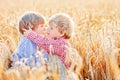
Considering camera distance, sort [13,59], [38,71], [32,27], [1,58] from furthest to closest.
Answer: [32,27]
[13,59]
[1,58]
[38,71]

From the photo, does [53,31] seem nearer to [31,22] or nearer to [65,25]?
[65,25]

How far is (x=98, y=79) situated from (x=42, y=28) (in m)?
0.59

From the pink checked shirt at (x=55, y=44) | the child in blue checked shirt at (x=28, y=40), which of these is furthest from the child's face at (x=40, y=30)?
the pink checked shirt at (x=55, y=44)

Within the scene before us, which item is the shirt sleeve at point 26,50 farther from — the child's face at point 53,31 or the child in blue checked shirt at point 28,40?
the child's face at point 53,31

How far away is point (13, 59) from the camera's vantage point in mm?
3102

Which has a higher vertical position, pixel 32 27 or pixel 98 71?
pixel 32 27

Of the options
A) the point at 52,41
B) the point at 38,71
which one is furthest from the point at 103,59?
the point at 38,71

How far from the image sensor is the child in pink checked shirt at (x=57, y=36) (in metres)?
3.10

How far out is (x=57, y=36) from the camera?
3148mm

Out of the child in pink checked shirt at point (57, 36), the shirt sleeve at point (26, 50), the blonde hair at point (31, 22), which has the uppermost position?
the blonde hair at point (31, 22)

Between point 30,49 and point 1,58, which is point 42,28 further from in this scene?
point 1,58

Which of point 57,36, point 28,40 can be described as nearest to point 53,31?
point 57,36

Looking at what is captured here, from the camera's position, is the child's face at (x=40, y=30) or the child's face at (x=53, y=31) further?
the child's face at (x=40, y=30)

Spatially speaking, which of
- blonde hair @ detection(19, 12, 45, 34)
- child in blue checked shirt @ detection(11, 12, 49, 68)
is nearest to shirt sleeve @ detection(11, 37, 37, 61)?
child in blue checked shirt @ detection(11, 12, 49, 68)
